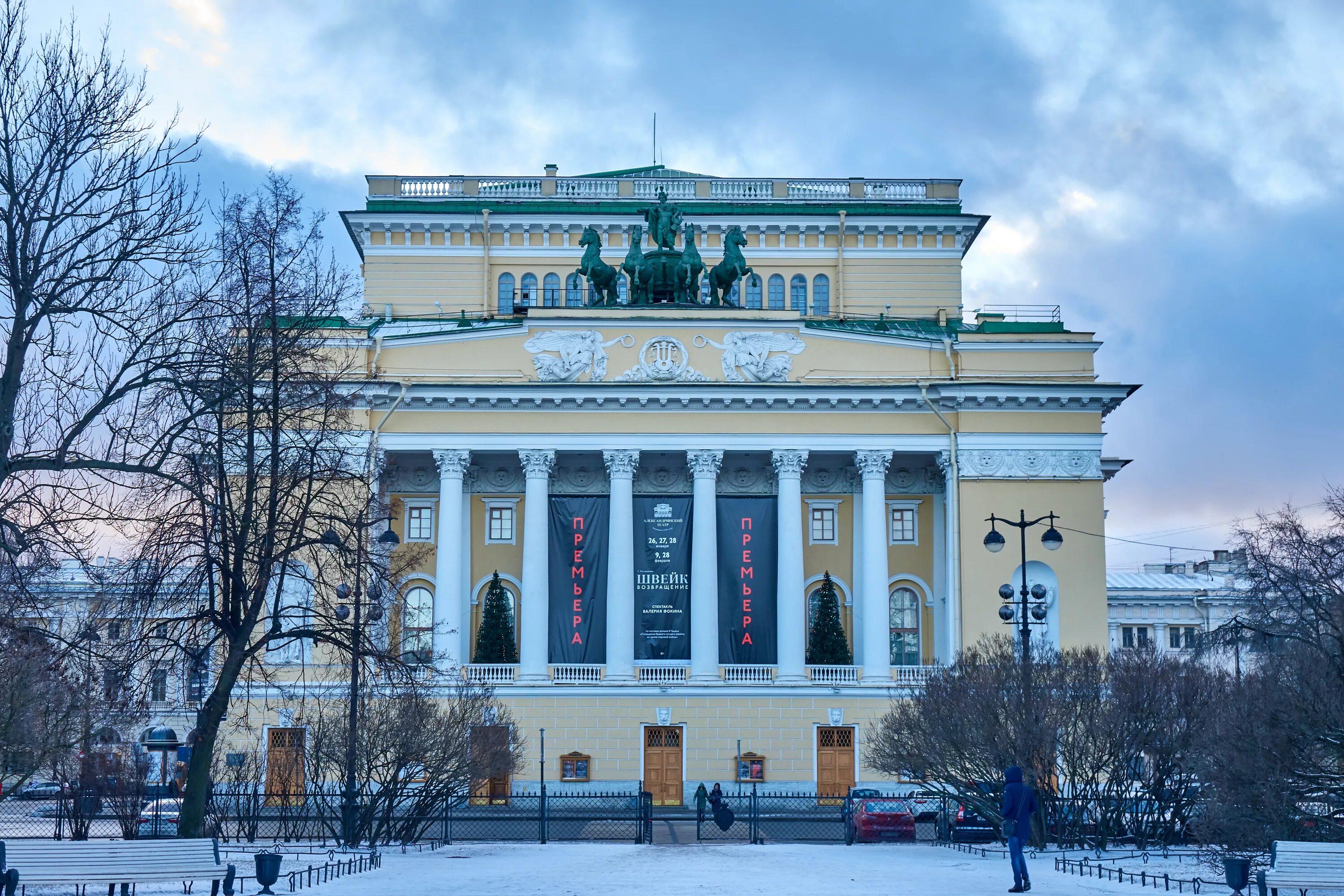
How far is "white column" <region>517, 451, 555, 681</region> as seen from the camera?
49.2 m

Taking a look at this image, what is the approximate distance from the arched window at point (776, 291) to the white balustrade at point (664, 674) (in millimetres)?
15780

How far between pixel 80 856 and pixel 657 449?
109ft

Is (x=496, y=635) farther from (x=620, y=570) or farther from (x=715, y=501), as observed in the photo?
(x=715, y=501)

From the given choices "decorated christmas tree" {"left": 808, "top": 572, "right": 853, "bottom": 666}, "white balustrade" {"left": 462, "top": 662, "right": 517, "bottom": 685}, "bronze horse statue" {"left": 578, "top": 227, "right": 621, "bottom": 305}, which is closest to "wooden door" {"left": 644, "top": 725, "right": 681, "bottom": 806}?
"white balustrade" {"left": 462, "top": 662, "right": 517, "bottom": 685}

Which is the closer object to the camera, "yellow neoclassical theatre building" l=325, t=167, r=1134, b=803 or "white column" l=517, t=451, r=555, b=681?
"yellow neoclassical theatre building" l=325, t=167, r=1134, b=803

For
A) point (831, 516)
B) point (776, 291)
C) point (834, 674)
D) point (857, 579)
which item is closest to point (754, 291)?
point (776, 291)

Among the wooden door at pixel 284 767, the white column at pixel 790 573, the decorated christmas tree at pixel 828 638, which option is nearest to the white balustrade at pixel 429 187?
the white column at pixel 790 573

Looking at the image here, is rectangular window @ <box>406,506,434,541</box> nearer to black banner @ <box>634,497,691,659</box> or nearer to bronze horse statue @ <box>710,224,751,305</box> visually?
black banner @ <box>634,497,691,659</box>

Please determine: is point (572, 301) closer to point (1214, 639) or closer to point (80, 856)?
point (1214, 639)

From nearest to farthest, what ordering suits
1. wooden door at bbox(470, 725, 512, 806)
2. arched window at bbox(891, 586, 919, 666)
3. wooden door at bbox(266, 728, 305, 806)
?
wooden door at bbox(266, 728, 305, 806)
wooden door at bbox(470, 725, 512, 806)
arched window at bbox(891, 586, 919, 666)

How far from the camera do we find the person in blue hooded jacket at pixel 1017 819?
68.3 ft

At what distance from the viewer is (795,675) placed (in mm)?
49156

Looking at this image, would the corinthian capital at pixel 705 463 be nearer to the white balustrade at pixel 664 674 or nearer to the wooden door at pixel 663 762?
the white balustrade at pixel 664 674

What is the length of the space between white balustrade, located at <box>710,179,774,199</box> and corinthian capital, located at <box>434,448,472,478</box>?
52.5 ft
